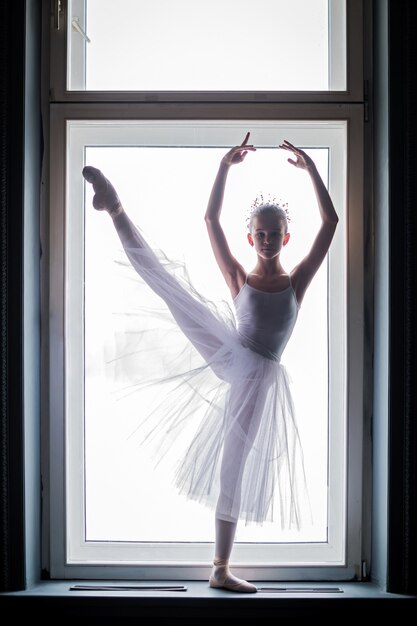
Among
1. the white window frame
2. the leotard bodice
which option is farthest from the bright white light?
the leotard bodice

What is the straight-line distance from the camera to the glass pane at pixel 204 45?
1.88 meters

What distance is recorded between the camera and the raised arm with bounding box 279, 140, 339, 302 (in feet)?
5.80

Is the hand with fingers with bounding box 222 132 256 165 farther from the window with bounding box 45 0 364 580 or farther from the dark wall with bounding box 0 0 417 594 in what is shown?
the dark wall with bounding box 0 0 417 594

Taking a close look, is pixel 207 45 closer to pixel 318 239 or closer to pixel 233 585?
pixel 318 239

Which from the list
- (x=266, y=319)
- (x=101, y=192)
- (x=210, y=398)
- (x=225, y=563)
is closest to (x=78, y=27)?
(x=101, y=192)

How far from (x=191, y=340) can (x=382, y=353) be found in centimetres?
53

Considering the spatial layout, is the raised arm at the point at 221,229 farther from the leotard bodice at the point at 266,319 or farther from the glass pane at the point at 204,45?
the glass pane at the point at 204,45

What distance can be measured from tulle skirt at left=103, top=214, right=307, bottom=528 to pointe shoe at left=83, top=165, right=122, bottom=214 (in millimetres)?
82

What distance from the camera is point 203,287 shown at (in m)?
1.85

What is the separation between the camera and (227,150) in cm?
188

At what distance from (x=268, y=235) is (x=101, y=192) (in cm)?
46

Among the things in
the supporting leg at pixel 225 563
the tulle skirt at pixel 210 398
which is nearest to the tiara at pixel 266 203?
the tulle skirt at pixel 210 398
